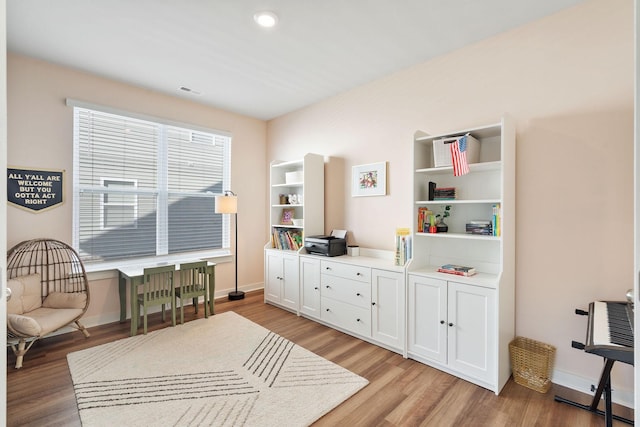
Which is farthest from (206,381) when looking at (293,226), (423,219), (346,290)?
(423,219)

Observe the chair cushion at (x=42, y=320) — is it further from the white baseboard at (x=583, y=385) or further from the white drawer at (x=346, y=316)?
the white baseboard at (x=583, y=385)

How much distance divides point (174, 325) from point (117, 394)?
121cm

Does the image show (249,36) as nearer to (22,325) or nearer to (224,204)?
(224,204)

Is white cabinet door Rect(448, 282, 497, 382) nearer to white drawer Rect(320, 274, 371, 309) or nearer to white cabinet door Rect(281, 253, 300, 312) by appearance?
white drawer Rect(320, 274, 371, 309)

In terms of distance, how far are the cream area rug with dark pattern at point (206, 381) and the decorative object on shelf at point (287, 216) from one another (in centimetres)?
158

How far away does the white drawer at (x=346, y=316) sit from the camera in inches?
117

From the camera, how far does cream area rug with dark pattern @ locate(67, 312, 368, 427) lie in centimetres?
192

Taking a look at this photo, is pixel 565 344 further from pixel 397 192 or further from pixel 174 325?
pixel 174 325

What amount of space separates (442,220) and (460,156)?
0.70 m

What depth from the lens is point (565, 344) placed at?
88.5 inches

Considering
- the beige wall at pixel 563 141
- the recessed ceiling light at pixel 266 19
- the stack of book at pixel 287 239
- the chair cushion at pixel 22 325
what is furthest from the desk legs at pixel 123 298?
the beige wall at pixel 563 141

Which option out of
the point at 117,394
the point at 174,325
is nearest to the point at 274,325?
the point at 174,325

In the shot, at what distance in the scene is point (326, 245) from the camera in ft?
11.2

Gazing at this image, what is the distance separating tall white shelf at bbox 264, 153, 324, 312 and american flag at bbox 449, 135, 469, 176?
182 centimetres
